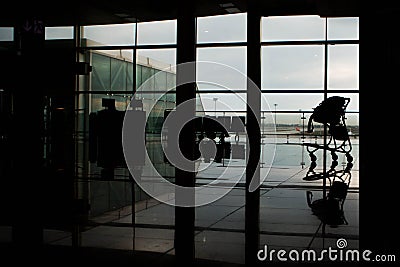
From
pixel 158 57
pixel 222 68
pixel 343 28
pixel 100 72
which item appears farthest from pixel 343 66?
pixel 100 72

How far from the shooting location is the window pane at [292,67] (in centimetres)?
1408

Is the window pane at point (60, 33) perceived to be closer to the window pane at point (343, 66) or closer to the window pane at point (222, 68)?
the window pane at point (222, 68)

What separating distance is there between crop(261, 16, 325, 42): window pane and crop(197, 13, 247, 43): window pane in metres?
0.64

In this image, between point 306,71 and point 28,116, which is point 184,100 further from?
point 28,116

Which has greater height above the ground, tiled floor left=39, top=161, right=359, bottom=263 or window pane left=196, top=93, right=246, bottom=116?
window pane left=196, top=93, right=246, bottom=116

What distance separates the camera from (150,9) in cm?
1388

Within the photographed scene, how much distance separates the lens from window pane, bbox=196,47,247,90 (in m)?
14.6

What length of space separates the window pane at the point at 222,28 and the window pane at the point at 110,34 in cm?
229

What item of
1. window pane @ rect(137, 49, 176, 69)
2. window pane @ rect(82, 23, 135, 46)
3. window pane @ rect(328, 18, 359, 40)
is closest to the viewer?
window pane @ rect(328, 18, 359, 40)

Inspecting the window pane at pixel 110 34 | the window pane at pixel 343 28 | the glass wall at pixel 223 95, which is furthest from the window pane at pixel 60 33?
the window pane at pixel 343 28

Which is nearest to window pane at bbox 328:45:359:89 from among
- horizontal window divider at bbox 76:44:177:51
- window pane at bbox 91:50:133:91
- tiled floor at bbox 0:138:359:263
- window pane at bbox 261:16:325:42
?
window pane at bbox 261:16:325:42

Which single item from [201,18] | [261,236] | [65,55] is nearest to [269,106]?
[201,18]

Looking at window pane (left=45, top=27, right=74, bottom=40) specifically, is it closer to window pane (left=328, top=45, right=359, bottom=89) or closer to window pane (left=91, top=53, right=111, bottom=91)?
window pane (left=91, top=53, right=111, bottom=91)

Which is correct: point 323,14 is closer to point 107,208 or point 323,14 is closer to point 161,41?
point 161,41
